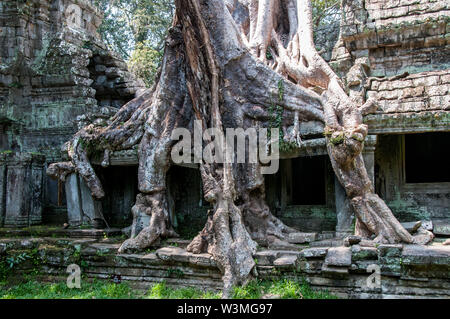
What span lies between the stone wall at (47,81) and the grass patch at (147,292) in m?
3.61

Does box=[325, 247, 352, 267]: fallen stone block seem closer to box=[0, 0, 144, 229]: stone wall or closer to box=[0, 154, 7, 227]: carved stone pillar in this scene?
box=[0, 0, 144, 229]: stone wall

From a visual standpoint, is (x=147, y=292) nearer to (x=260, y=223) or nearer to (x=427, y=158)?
(x=260, y=223)

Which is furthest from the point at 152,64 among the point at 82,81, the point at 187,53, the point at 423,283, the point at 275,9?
the point at 423,283

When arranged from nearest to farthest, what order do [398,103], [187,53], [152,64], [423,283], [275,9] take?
[423,283] < [398,103] < [187,53] < [275,9] < [152,64]

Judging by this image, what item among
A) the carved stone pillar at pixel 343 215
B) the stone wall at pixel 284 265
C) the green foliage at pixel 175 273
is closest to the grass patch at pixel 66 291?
the stone wall at pixel 284 265

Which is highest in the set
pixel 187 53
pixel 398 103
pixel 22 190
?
pixel 187 53

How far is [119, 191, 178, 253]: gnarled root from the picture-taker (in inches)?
264

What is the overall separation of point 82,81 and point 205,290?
21.5 feet

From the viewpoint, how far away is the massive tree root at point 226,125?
6.06 meters

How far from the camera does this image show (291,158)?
27.2ft

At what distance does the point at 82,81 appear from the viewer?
1048cm

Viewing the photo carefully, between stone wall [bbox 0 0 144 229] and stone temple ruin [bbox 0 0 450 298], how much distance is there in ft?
0.09

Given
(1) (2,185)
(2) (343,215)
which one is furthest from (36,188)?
(2) (343,215)

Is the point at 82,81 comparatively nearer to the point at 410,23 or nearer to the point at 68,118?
the point at 68,118
